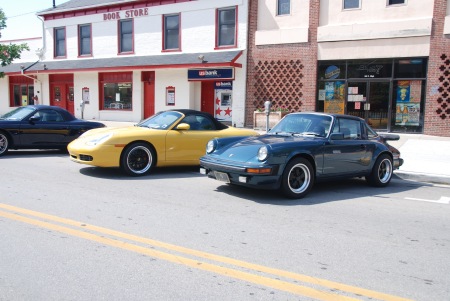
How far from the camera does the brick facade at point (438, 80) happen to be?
54.4 feet

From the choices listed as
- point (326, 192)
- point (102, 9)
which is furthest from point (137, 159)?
point (102, 9)

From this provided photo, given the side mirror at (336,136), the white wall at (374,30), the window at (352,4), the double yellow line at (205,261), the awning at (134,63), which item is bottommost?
the double yellow line at (205,261)

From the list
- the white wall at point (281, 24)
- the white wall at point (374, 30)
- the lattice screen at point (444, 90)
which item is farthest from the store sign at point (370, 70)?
the white wall at point (281, 24)

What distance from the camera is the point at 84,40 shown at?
2617 cm

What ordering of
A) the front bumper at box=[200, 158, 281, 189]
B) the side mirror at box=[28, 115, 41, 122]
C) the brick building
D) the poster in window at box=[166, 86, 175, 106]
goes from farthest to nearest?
the poster in window at box=[166, 86, 175, 106] < the brick building < the side mirror at box=[28, 115, 41, 122] < the front bumper at box=[200, 158, 281, 189]

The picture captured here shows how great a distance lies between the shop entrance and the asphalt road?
10.8 m

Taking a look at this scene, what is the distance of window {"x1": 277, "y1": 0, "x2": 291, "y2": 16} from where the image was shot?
19469 millimetres

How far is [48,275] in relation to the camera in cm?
376

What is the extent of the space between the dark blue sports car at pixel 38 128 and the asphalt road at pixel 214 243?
3.59 meters

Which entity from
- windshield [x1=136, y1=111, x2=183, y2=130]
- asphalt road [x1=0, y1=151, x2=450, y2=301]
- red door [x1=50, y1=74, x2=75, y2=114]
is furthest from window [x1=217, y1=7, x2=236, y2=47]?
asphalt road [x1=0, y1=151, x2=450, y2=301]

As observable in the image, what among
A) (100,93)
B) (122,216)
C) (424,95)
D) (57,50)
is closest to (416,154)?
(424,95)

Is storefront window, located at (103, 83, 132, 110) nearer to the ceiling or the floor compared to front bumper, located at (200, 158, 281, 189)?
nearer to the ceiling

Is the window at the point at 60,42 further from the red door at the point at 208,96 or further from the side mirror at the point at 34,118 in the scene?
the side mirror at the point at 34,118

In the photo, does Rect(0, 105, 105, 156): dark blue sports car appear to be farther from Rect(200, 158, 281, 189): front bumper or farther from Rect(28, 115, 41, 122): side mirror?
Rect(200, 158, 281, 189): front bumper
